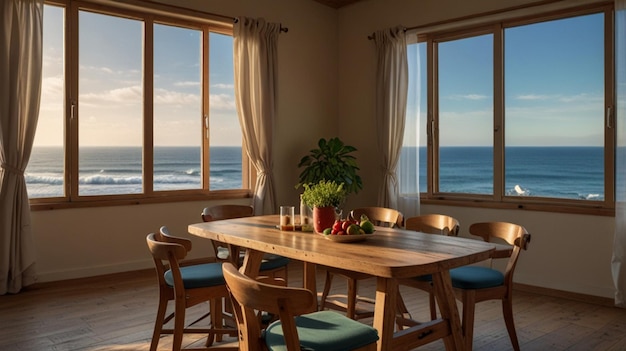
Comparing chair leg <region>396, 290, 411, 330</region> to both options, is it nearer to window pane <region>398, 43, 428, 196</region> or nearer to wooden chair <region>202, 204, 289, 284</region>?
wooden chair <region>202, 204, 289, 284</region>

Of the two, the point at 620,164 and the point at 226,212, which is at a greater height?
the point at 620,164

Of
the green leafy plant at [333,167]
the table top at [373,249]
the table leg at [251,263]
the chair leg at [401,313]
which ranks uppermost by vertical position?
the green leafy plant at [333,167]

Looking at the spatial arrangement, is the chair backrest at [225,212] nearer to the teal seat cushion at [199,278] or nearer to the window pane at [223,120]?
the teal seat cushion at [199,278]

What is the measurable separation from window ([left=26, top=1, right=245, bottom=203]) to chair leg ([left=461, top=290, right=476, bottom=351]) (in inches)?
135

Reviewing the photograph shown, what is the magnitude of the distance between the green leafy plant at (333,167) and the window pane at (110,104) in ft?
6.04

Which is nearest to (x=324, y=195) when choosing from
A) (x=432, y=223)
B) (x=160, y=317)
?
(x=432, y=223)

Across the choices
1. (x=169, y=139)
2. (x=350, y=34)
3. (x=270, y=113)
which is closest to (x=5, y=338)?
(x=169, y=139)

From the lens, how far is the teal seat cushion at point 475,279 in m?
3.15

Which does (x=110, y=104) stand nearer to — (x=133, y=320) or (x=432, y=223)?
(x=133, y=320)

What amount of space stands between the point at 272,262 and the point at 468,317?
1337mm

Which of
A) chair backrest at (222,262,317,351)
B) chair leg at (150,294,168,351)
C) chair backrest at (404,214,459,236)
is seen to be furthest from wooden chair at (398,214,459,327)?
chair backrest at (222,262,317,351)

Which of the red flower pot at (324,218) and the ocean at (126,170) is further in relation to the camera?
the ocean at (126,170)

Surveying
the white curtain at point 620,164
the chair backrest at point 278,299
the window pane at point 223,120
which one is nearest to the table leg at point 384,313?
the chair backrest at point 278,299

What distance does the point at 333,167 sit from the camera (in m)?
6.04
